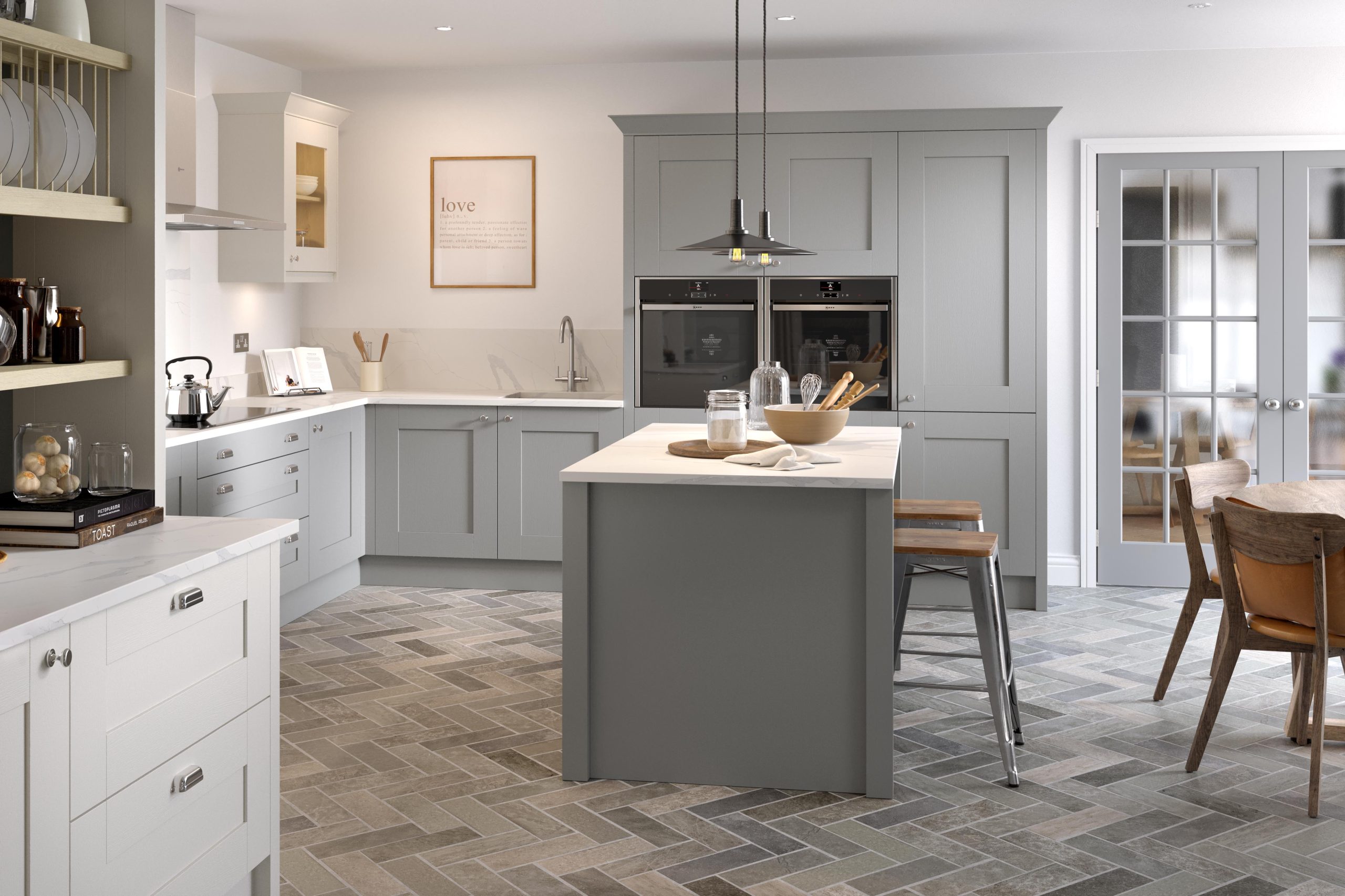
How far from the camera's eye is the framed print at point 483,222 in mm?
6242

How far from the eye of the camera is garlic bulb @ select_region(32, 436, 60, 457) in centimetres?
233

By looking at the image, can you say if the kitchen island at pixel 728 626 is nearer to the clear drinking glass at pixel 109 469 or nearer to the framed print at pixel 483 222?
the clear drinking glass at pixel 109 469

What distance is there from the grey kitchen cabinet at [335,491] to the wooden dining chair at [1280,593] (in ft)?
11.6

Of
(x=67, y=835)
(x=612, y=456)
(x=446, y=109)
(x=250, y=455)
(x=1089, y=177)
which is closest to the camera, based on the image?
(x=67, y=835)

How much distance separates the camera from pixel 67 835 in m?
1.83

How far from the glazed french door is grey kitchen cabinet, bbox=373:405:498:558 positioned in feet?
9.79

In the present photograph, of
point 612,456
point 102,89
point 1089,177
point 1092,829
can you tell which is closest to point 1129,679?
point 1092,829

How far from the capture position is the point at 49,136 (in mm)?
2322

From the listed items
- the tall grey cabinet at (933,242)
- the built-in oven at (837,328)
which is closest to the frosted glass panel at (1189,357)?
the tall grey cabinet at (933,242)

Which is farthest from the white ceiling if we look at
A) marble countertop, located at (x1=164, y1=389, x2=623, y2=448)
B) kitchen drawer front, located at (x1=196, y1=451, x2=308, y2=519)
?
kitchen drawer front, located at (x1=196, y1=451, x2=308, y2=519)

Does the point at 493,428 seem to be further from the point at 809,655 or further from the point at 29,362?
the point at 29,362

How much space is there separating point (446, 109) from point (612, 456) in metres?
3.44

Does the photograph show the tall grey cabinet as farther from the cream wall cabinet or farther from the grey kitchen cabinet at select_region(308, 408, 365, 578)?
the grey kitchen cabinet at select_region(308, 408, 365, 578)

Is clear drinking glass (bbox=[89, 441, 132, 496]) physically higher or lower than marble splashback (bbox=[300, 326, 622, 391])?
lower
